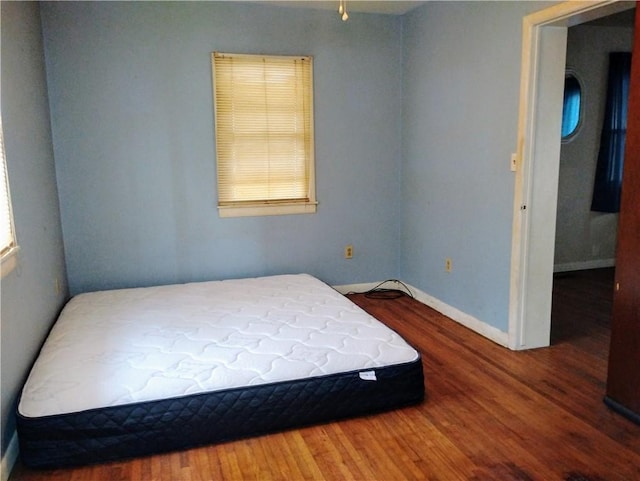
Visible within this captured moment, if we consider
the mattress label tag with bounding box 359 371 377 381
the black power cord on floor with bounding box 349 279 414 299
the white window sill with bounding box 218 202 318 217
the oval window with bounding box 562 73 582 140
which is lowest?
the black power cord on floor with bounding box 349 279 414 299

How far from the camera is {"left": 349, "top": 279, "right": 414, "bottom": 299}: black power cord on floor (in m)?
4.31

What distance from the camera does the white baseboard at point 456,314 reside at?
3.24 metres

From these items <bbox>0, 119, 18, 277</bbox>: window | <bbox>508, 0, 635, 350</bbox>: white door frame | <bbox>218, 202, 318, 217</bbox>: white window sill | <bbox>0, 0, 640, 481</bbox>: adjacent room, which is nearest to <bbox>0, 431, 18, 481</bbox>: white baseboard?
<bbox>0, 0, 640, 481</bbox>: adjacent room

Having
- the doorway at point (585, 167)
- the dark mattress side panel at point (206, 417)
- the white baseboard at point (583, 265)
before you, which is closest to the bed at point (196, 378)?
the dark mattress side panel at point (206, 417)

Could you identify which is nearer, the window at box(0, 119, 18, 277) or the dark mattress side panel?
the dark mattress side panel

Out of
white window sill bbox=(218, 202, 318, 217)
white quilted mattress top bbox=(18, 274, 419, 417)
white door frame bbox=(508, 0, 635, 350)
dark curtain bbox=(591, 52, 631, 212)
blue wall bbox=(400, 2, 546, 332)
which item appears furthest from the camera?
dark curtain bbox=(591, 52, 631, 212)

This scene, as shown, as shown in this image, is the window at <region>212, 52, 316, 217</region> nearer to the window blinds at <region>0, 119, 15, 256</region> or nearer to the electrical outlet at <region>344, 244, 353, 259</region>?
the electrical outlet at <region>344, 244, 353, 259</region>

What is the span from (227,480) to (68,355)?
1.05 metres

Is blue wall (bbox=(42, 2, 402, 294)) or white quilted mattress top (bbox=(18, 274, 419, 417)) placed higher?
blue wall (bbox=(42, 2, 402, 294))

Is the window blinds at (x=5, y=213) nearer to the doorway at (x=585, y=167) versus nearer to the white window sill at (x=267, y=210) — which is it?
the white window sill at (x=267, y=210)

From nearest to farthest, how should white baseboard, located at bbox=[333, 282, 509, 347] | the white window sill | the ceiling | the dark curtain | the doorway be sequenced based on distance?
white baseboard, located at bbox=[333, 282, 509, 347], the ceiling, the white window sill, the doorway, the dark curtain

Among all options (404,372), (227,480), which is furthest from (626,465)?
(227,480)

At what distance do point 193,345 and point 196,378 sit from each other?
0.35m

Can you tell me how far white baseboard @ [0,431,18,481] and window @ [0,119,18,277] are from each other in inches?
27.4
